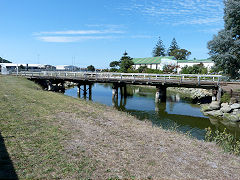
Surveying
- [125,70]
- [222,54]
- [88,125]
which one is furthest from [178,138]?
[125,70]

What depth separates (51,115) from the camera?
33.3 feet

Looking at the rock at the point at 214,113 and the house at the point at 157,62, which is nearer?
the rock at the point at 214,113

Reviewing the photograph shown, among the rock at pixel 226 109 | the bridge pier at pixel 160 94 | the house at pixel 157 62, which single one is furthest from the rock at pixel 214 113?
the house at pixel 157 62

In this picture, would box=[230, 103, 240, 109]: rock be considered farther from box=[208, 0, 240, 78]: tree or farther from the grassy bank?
the grassy bank

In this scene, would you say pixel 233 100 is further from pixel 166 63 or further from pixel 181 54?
pixel 181 54

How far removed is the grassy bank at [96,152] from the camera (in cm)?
510

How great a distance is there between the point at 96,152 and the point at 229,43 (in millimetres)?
19956

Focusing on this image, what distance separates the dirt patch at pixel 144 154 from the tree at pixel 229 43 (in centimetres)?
1534

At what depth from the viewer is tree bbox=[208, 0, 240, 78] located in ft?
63.5

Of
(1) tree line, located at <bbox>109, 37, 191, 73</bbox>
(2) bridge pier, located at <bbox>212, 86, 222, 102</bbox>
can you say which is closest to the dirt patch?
(2) bridge pier, located at <bbox>212, 86, 222, 102</bbox>

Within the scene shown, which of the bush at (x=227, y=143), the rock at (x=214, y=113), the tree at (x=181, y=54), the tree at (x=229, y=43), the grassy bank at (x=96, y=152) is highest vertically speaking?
the tree at (x=181, y=54)

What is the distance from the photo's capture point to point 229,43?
19.8 metres

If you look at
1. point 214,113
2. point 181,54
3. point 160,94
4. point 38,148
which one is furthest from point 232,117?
point 181,54

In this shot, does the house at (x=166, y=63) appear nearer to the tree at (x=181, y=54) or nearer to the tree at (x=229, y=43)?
the tree at (x=181, y=54)
